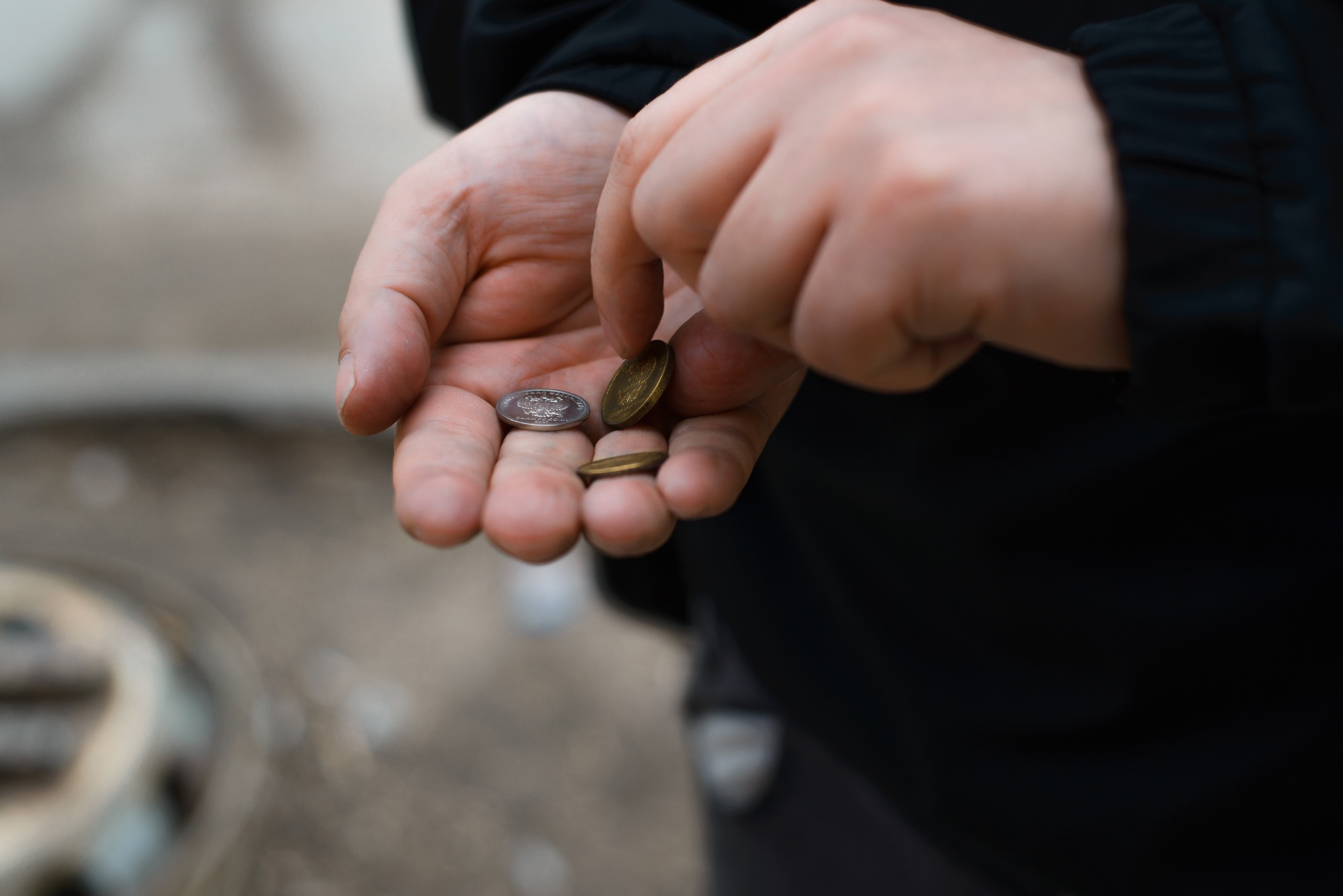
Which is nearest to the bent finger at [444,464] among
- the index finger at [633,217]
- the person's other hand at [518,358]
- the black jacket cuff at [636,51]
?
the person's other hand at [518,358]

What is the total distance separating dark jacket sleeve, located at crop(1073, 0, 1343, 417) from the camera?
934 mm

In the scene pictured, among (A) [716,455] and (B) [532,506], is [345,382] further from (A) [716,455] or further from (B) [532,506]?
(A) [716,455]

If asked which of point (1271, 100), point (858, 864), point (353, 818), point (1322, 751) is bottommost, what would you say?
point (353, 818)

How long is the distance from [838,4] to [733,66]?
139 mm

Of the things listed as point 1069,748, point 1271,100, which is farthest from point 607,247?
point 1069,748

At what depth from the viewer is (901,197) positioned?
0.93 metres

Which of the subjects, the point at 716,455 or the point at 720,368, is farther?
the point at 720,368

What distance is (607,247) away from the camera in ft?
4.21

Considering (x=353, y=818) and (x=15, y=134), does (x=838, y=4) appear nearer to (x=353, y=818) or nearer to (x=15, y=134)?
(x=353, y=818)

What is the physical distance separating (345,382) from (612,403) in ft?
1.35

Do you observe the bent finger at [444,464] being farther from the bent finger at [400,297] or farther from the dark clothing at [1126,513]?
the dark clothing at [1126,513]

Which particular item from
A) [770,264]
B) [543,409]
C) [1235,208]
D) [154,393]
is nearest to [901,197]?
[770,264]

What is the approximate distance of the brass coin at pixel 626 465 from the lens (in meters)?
1.29

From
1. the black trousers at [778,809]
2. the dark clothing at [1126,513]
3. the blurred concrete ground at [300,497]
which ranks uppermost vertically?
the dark clothing at [1126,513]
